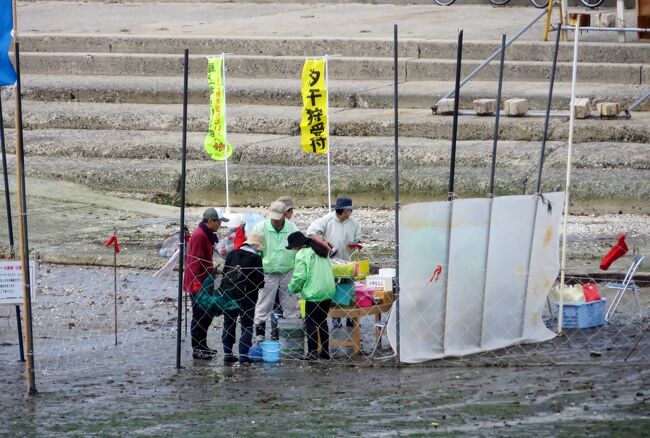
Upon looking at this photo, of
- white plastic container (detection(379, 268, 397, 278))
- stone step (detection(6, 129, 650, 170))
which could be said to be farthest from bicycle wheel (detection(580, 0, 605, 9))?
white plastic container (detection(379, 268, 397, 278))

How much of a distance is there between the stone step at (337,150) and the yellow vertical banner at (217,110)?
2930 mm

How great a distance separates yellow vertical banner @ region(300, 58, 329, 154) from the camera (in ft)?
49.9

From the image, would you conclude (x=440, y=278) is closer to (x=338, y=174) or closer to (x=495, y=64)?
(x=338, y=174)

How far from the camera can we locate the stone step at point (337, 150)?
60.7ft

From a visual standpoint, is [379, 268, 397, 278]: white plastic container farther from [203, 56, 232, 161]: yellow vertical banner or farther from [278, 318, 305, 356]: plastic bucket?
[203, 56, 232, 161]: yellow vertical banner

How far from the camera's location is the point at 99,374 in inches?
459

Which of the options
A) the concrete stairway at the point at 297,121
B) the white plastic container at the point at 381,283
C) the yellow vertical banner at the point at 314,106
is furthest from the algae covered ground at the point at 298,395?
the concrete stairway at the point at 297,121

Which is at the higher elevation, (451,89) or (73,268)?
(451,89)

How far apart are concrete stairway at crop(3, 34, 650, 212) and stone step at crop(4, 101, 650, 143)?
0.02 m

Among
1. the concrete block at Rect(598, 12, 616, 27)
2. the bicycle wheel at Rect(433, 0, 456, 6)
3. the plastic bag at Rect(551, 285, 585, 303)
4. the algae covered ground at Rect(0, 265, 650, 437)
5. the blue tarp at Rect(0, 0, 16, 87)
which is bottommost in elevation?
the algae covered ground at Rect(0, 265, 650, 437)

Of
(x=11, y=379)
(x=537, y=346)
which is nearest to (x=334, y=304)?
(x=537, y=346)

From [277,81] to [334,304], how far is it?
11534 millimetres

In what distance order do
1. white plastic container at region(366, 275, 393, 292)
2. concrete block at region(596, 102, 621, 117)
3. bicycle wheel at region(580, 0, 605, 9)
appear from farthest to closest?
bicycle wheel at region(580, 0, 605, 9) → concrete block at region(596, 102, 621, 117) → white plastic container at region(366, 275, 393, 292)

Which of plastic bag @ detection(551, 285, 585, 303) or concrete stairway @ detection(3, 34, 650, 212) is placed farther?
concrete stairway @ detection(3, 34, 650, 212)
